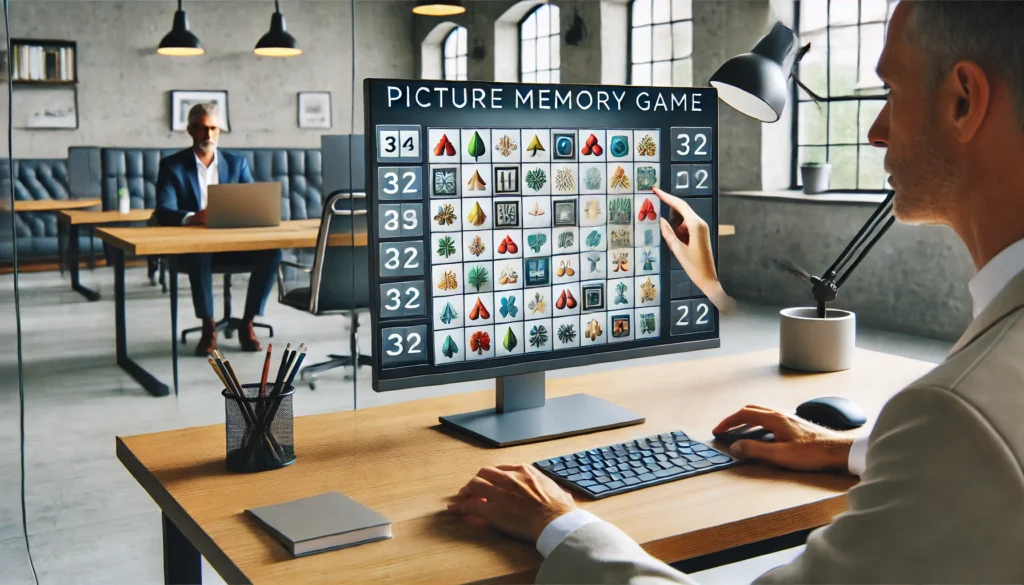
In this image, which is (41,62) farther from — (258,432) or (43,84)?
(258,432)

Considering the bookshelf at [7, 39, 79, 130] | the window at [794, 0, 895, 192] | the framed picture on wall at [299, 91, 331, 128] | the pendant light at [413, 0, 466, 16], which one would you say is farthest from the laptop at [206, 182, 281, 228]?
the window at [794, 0, 895, 192]

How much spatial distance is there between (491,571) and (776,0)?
6567 millimetres

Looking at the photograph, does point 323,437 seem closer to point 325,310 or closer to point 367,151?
point 367,151

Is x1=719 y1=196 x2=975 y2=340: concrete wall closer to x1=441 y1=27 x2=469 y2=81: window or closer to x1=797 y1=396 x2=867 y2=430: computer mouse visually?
x1=441 y1=27 x2=469 y2=81: window

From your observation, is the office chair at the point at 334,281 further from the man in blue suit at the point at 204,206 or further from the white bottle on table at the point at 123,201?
the white bottle on table at the point at 123,201

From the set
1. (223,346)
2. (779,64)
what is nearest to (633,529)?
(779,64)

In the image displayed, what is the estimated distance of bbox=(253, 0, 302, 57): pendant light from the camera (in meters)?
2.94

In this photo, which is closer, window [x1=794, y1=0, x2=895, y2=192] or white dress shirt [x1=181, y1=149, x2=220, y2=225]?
white dress shirt [x1=181, y1=149, x2=220, y2=225]

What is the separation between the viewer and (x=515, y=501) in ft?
3.27

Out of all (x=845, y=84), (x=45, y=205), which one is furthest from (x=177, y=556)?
(x=845, y=84)

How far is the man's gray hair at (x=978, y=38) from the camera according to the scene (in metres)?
0.75

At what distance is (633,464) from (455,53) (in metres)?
2.16

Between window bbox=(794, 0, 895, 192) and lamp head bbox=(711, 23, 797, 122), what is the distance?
15.9 ft

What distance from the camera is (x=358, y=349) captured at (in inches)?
132
